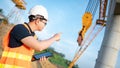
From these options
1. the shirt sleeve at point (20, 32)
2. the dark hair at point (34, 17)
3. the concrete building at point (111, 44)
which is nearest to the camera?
the shirt sleeve at point (20, 32)

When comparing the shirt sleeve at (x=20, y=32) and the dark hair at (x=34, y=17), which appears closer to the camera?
the shirt sleeve at (x=20, y=32)

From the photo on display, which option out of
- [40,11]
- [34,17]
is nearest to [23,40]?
[34,17]

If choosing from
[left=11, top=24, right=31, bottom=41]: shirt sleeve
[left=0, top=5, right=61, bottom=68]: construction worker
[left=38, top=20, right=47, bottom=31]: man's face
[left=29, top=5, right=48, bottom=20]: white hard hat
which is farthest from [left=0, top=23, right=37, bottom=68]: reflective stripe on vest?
[left=29, top=5, right=48, bottom=20]: white hard hat

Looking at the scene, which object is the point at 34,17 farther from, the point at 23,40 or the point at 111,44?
the point at 111,44

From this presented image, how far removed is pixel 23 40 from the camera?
4.02m

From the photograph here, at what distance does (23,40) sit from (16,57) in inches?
10.8

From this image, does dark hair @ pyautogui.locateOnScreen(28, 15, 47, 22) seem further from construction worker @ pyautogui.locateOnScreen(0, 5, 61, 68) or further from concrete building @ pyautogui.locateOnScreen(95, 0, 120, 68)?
concrete building @ pyautogui.locateOnScreen(95, 0, 120, 68)

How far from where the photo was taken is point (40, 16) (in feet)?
13.6

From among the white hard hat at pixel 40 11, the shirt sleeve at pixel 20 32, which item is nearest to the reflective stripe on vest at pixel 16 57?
the shirt sleeve at pixel 20 32

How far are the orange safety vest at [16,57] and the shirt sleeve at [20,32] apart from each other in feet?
0.45

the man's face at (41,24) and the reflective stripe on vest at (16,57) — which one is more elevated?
the man's face at (41,24)

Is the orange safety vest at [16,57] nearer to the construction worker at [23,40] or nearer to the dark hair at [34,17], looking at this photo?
the construction worker at [23,40]

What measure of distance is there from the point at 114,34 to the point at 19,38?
12.5m

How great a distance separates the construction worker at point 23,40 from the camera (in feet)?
13.3
